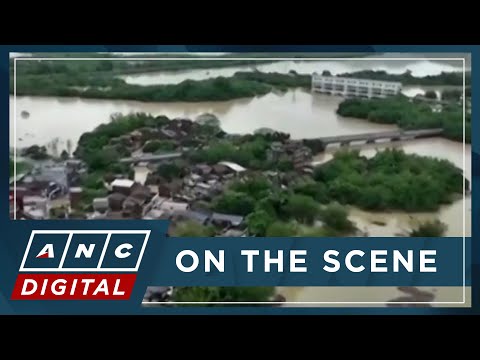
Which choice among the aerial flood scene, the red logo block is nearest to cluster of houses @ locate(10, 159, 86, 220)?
the aerial flood scene

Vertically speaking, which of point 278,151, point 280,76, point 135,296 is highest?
point 280,76

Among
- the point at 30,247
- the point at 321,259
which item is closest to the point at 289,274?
the point at 321,259

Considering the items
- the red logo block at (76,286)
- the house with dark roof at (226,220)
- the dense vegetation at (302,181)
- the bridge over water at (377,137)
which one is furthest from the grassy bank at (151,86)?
the red logo block at (76,286)

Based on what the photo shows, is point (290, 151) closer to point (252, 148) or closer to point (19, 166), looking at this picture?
point (252, 148)

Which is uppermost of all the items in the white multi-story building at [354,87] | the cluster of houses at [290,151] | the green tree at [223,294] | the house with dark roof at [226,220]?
the white multi-story building at [354,87]

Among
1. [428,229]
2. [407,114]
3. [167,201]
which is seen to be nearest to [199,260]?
[167,201]

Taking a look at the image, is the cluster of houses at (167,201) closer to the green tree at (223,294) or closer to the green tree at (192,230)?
the green tree at (192,230)

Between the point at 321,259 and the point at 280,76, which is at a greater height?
the point at 280,76

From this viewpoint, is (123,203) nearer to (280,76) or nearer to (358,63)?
(280,76)
